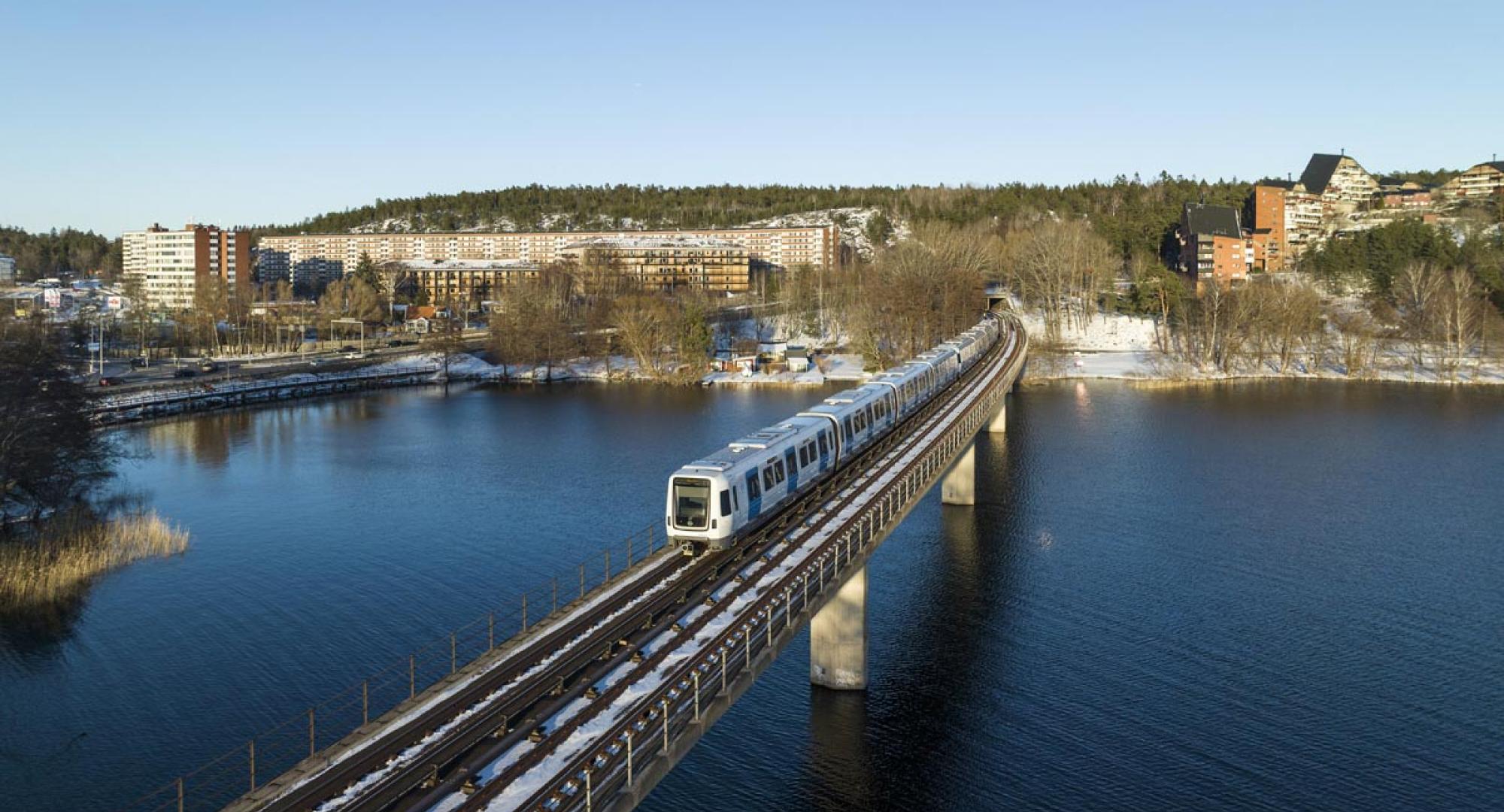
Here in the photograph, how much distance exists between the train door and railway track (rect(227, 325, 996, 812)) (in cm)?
196

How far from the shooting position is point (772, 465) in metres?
24.8

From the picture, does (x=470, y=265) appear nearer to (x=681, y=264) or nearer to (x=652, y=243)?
(x=652, y=243)

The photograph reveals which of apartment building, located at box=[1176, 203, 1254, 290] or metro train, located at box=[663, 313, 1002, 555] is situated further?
apartment building, located at box=[1176, 203, 1254, 290]

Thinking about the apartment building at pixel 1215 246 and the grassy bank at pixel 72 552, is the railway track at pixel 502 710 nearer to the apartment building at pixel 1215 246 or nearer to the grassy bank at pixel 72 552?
the grassy bank at pixel 72 552

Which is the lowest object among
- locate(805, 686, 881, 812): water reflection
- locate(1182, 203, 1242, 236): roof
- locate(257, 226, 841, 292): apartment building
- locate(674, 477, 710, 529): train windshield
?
locate(805, 686, 881, 812): water reflection

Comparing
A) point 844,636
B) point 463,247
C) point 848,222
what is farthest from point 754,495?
point 848,222

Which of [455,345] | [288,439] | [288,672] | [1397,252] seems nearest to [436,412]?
[288,439]

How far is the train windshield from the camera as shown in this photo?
21703 mm

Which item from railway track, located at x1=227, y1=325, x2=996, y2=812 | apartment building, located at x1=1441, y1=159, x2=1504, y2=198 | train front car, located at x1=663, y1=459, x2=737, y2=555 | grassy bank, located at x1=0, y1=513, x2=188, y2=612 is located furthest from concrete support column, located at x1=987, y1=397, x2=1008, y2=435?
apartment building, located at x1=1441, y1=159, x2=1504, y2=198

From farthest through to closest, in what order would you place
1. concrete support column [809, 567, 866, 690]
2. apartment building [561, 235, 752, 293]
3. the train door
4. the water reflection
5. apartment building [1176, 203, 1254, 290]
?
apartment building [561, 235, 752, 293]
apartment building [1176, 203, 1254, 290]
the train door
concrete support column [809, 567, 866, 690]
the water reflection

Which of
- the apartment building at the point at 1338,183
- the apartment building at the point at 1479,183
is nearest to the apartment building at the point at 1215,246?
the apartment building at the point at 1338,183

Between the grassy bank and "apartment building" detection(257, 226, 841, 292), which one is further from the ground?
"apartment building" detection(257, 226, 841, 292)

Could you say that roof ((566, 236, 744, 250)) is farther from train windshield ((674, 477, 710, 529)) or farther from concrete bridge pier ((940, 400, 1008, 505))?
train windshield ((674, 477, 710, 529))

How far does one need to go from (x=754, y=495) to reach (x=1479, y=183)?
137 meters
